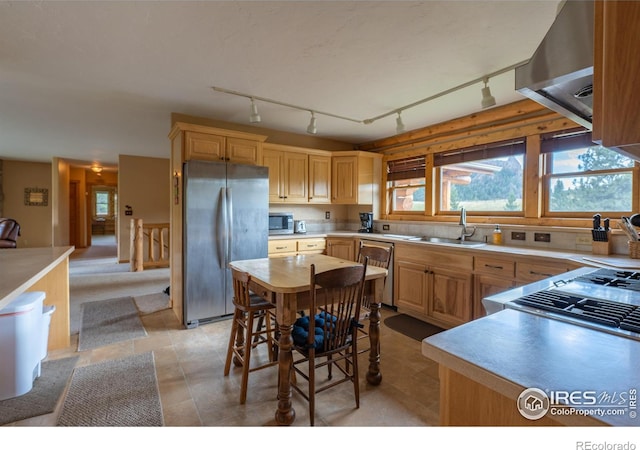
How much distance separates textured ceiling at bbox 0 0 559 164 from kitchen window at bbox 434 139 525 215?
1.69 ft

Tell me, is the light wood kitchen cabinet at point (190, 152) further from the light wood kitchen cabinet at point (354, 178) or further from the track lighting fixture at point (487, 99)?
the track lighting fixture at point (487, 99)

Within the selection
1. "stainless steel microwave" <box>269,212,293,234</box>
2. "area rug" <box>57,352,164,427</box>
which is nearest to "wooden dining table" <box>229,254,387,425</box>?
"area rug" <box>57,352,164,427</box>

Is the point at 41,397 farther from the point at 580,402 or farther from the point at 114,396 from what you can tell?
the point at 580,402

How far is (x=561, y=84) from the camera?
105 cm

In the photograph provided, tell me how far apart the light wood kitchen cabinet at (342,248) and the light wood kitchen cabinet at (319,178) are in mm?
696

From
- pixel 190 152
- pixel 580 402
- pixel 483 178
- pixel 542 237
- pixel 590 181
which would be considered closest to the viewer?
pixel 580 402

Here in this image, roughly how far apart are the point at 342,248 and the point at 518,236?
208 cm

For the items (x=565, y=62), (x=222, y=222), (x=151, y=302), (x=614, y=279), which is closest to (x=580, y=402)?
(x=565, y=62)

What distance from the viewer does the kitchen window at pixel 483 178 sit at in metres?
3.37

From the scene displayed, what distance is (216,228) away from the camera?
132 inches

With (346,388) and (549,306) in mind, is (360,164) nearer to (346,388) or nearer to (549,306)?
(346,388)

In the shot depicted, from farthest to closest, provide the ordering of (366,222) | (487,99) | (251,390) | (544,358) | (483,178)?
(366,222) → (483,178) → (487,99) → (251,390) → (544,358)

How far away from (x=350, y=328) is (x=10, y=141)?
7.07 m

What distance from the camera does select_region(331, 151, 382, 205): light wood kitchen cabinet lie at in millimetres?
4598
